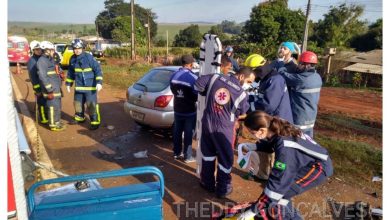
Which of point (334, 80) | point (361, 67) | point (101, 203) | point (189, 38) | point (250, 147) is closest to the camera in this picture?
point (101, 203)

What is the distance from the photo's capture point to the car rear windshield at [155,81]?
6328mm

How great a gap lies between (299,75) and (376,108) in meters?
11.9

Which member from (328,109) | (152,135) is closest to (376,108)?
(328,109)

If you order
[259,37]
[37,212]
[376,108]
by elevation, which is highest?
[259,37]

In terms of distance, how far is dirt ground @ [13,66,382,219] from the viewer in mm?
4078

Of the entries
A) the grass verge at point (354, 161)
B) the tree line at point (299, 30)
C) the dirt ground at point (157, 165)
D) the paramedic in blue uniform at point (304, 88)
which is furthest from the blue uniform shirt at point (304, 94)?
the tree line at point (299, 30)

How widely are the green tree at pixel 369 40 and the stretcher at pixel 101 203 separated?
1445 inches

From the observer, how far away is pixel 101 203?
258 cm

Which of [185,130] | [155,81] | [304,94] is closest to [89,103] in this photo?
[155,81]

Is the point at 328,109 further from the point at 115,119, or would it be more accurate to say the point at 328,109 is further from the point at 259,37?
the point at 259,37

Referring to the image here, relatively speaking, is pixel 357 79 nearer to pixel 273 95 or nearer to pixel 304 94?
pixel 304 94

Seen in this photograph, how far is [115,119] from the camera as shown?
8227 mm

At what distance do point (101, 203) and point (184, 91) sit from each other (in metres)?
2.71

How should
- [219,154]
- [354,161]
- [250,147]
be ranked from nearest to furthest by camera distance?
[250,147], [219,154], [354,161]
